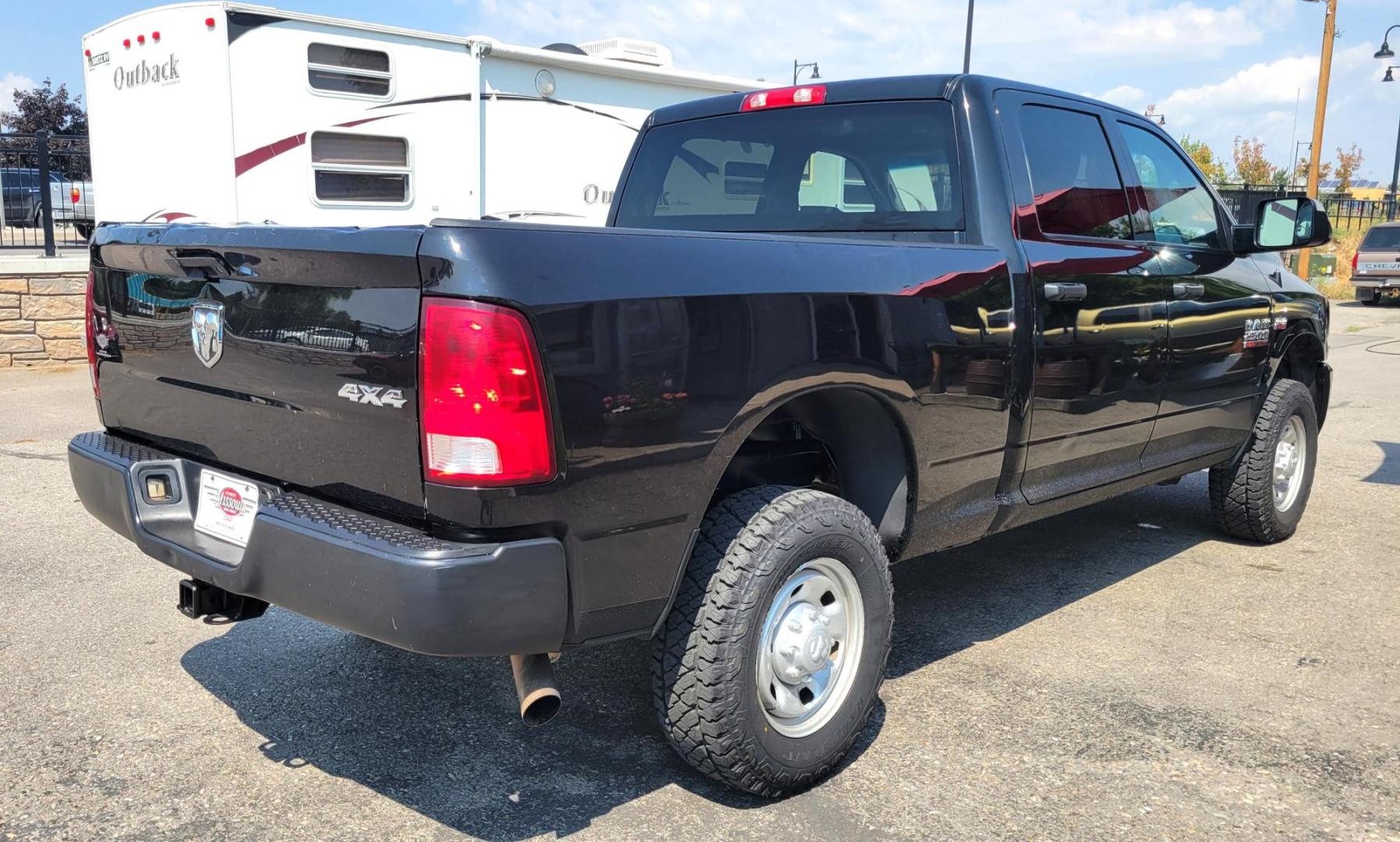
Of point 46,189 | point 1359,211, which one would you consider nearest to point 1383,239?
point 1359,211

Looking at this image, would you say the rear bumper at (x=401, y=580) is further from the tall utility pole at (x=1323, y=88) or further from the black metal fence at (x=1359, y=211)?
the black metal fence at (x=1359, y=211)

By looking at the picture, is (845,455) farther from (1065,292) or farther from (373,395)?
(373,395)

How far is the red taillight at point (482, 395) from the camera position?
2.29 m

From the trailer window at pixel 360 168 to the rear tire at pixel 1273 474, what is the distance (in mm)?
6202

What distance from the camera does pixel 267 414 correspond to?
109 inches

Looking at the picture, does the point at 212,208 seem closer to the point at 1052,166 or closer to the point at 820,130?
the point at 820,130

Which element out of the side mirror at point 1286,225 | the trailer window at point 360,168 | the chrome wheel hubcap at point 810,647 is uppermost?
the trailer window at point 360,168

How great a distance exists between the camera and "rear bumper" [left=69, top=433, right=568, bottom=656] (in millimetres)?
2312

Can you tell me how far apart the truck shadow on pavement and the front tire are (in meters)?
0.23

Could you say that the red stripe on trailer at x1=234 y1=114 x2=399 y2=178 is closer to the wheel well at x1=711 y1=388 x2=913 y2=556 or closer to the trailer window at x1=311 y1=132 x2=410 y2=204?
the trailer window at x1=311 y1=132 x2=410 y2=204

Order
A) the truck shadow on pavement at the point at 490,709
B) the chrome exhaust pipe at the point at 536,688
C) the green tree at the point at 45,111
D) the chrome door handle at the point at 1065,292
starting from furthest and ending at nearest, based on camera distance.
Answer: the green tree at the point at 45,111
the chrome door handle at the point at 1065,292
the truck shadow on pavement at the point at 490,709
the chrome exhaust pipe at the point at 536,688

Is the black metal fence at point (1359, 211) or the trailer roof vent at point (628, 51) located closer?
the trailer roof vent at point (628, 51)

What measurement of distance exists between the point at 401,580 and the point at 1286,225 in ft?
13.1

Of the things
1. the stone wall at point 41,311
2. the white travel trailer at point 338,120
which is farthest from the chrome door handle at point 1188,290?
the stone wall at point 41,311
